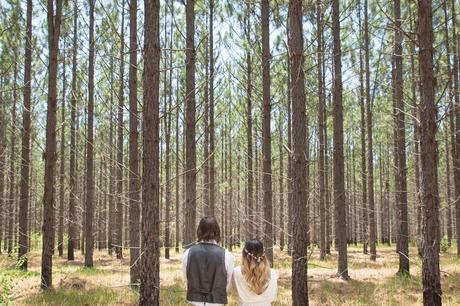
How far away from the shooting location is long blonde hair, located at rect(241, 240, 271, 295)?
3309 mm

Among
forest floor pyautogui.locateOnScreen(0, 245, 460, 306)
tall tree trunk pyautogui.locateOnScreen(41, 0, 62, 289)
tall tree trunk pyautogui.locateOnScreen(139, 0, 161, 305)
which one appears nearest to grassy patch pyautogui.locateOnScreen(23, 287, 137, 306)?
forest floor pyautogui.locateOnScreen(0, 245, 460, 306)

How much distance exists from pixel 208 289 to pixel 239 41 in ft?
39.9

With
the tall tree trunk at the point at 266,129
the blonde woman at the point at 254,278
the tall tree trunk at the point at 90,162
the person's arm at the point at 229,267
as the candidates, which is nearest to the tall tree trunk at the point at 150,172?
the person's arm at the point at 229,267

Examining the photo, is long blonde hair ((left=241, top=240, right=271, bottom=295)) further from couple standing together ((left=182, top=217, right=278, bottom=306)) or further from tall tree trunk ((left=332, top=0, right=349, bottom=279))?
tall tree trunk ((left=332, top=0, right=349, bottom=279))

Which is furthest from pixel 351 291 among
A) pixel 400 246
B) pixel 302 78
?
pixel 302 78

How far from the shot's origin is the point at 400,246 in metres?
10.9

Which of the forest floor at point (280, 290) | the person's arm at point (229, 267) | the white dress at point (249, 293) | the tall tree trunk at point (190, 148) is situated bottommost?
the forest floor at point (280, 290)

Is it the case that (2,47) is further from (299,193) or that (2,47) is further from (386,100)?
(386,100)

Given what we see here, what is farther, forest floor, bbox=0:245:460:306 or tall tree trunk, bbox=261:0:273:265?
tall tree trunk, bbox=261:0:273:265

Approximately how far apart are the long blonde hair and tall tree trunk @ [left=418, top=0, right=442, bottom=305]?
364 centimetres

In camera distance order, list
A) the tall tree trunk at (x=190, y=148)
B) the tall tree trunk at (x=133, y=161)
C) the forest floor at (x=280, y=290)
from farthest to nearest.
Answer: the tall tree trunk at (x=133, y=161), the tall tree trunk at (x=190, y=148), the forest floor at (x=280, y=290)

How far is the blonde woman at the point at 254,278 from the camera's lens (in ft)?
10.9

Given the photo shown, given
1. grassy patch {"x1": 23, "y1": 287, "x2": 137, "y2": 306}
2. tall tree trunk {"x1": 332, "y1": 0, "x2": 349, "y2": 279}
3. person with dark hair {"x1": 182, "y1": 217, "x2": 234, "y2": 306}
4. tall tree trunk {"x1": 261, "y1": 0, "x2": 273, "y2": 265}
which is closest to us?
person with dark hair {"x1": 182, "y1": 217, "x2": 234, "y2": 306}

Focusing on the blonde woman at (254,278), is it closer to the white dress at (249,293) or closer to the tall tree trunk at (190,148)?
the white dress at (249,293)
